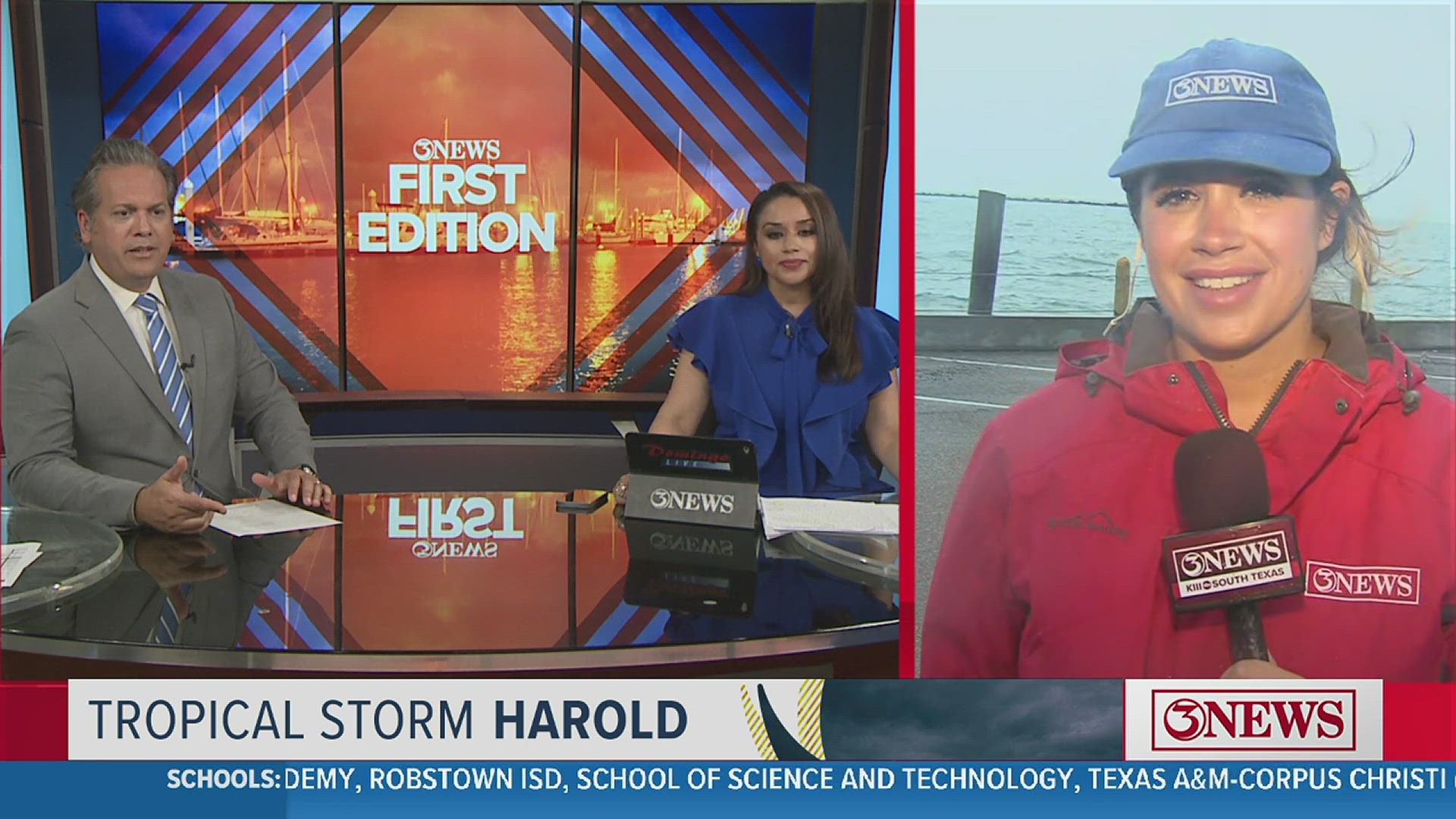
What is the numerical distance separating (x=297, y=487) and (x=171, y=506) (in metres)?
0.46

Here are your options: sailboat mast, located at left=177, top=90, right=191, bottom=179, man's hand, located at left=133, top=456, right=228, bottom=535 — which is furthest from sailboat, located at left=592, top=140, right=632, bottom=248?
man's hand, located at left=133, top=456, right=228, bottom=535

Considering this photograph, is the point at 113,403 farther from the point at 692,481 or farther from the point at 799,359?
the point at 799,359

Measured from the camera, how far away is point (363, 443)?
5.64 meters

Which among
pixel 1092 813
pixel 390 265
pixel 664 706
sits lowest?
pixel 1092 813

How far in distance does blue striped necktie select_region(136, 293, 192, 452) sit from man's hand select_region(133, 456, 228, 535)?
501 millimetres

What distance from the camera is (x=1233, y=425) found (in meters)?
2.27

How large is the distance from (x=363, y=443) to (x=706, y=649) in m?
3.79

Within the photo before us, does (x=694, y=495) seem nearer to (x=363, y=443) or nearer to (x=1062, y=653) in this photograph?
(x=1062, y=653)

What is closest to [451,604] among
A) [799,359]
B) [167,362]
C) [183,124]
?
[167,362]

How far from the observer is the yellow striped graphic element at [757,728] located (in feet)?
7.59

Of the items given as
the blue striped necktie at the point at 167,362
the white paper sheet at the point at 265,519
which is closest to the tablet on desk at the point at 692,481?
the white paper sheet at the point at 265,519

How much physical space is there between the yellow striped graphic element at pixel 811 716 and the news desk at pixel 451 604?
0.07 metres

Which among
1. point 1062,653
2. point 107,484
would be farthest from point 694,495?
point 107,484

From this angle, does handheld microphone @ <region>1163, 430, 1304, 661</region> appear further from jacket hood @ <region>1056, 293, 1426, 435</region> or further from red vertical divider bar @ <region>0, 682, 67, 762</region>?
red vertical divider bar @ <region>0, 682, 67, 762</region>
